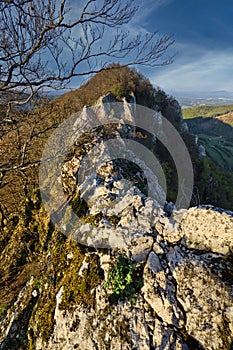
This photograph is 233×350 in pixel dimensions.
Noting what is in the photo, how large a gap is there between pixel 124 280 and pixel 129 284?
0.34 feet

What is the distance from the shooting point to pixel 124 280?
360 cm

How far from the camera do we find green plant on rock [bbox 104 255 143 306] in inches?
137

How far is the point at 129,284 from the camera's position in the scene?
356cm

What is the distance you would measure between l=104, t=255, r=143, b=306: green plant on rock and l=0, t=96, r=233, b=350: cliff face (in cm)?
2

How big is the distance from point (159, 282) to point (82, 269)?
1485 mm

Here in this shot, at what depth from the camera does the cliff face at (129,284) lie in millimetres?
3006

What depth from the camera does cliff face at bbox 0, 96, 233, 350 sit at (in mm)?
3006

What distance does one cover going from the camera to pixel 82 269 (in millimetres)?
4023

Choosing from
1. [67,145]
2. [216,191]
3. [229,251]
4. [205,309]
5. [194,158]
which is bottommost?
[216,191]

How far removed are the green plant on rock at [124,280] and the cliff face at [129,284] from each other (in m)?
0.02

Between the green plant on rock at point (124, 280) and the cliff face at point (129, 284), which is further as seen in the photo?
the green plant on rock at point (124, 280)

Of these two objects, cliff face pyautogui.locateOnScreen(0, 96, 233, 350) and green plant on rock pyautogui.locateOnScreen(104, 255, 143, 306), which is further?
green plant on rock pyautogui.locateOnScreen(104, 255, 143, 306)

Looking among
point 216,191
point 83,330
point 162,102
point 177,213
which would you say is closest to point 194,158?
point 216,191

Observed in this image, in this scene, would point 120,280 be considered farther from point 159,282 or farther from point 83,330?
point 83,330
